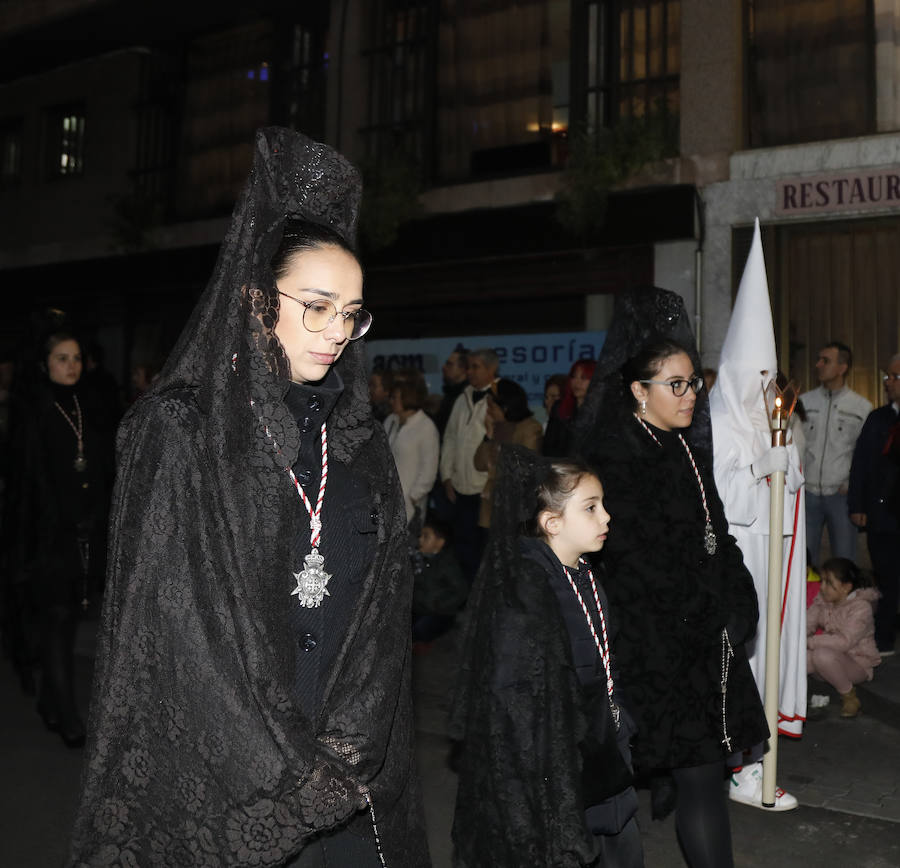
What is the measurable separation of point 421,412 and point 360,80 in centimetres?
684

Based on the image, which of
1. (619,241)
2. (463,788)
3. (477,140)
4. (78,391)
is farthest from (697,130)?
(463,788)

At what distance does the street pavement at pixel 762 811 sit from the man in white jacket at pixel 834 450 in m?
1.98

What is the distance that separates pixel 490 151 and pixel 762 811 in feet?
33.0

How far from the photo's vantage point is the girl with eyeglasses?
3992mm

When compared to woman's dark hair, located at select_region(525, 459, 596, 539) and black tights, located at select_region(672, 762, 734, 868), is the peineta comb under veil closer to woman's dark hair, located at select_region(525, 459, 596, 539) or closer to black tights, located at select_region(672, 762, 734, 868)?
woman's dark hair, located at select_region(525, 459, 596, 539)

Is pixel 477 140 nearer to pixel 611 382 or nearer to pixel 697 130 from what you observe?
pixel 697 130

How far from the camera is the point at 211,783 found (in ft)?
6.91

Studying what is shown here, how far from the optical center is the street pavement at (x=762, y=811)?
465 cm

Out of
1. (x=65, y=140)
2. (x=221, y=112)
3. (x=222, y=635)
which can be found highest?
(x=65, y=140)

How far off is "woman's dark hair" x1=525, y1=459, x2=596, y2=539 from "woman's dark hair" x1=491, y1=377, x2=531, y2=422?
5050 mm

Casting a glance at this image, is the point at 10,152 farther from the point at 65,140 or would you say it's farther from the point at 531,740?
the point at 531,740

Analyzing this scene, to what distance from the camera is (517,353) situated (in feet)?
40.4

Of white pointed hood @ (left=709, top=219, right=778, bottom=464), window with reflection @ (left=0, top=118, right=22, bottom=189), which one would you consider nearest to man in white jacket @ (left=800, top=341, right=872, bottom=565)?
white pointed hood @ (left=709, top=219, right=778, bottom=464)

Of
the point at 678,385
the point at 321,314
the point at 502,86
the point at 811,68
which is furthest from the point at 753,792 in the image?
the point at 502,86
